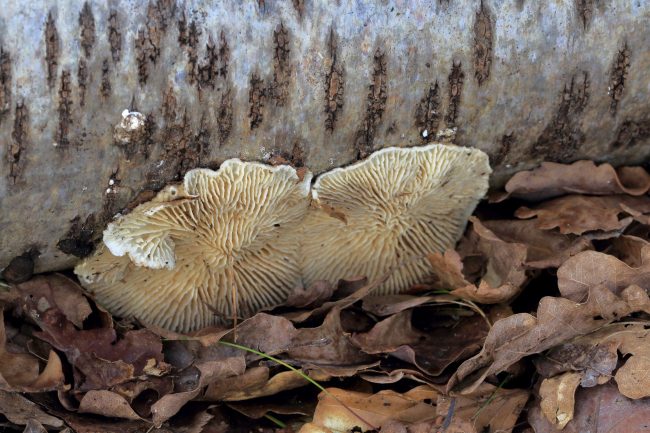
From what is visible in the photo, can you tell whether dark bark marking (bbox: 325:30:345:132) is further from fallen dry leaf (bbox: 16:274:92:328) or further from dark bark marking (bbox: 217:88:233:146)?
fallen dry leaf (bbox: 16:274:92:328)

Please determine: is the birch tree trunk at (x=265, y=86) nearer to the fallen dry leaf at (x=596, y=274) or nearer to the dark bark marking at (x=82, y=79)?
the dark bark marking at (x=82, y=79)

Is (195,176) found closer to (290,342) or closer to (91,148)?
(91,148)

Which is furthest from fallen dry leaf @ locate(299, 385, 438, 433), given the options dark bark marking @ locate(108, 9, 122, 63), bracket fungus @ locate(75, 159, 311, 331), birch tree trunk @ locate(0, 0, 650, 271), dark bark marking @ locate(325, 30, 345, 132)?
dark bark marking @ locate(108, 9, 122, 63)

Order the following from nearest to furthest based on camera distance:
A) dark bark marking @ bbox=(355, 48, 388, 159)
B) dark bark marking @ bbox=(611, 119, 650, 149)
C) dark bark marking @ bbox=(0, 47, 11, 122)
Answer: dark bark marking @ bbox=(0, 47, 11, 122) < dark bark marking @ bbox=(355, 48, 388, 159) < dark bark marking @ bbox=(611, 119, 650, 149)

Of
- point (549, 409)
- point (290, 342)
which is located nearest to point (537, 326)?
point (549, 409)

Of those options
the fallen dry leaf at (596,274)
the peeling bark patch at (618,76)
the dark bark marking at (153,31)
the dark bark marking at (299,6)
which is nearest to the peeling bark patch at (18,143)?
the dark bark marking at (153,31)

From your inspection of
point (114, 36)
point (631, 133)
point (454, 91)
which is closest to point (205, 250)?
point (114, 36)

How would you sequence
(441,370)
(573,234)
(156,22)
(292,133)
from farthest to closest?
(573,234)
(441,370)
(292,133)
(156,22)
